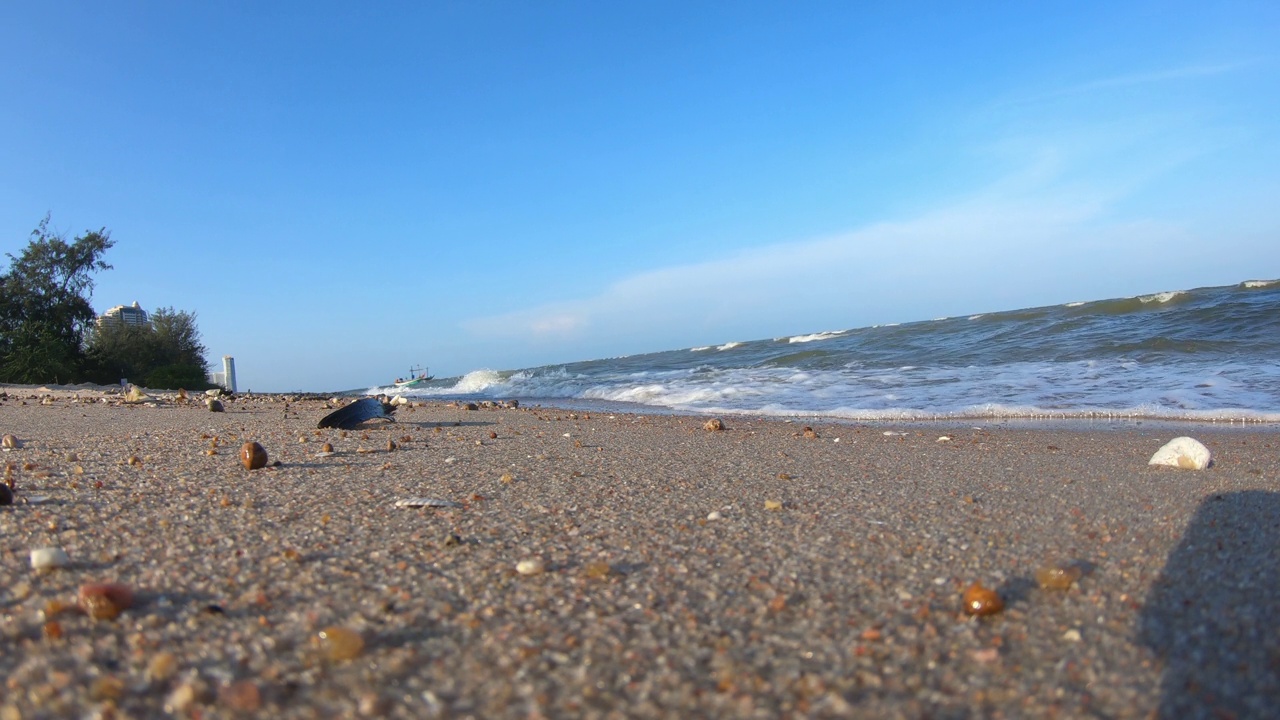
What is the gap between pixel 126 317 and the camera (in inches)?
850

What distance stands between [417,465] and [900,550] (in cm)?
249

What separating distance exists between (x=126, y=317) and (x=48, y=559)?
24045mm

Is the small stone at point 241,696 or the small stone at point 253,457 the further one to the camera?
the small stone at point 253,457

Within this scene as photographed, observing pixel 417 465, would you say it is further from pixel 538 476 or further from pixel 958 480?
pixel 958 480

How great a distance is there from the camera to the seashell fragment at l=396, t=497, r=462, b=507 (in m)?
2.72

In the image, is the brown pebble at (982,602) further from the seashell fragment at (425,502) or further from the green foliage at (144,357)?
the green foliage at (144,357)

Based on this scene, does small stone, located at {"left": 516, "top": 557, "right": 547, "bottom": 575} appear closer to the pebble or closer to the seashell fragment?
the seashell fragment

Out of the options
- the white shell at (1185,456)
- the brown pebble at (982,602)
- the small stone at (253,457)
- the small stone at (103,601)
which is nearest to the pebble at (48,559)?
the small stone at (103,601)

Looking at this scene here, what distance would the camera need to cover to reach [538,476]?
3.52 m

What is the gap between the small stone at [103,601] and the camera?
4.97ft

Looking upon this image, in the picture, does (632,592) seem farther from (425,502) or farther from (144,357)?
(144,357)

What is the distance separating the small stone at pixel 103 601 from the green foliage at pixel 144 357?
777 inches

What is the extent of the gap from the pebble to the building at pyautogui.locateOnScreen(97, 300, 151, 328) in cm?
2251

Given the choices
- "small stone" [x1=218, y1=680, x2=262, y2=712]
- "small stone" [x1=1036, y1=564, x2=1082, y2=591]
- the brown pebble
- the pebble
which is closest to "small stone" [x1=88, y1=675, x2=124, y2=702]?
"small stone" [x1=218, y1=680, x2=262, y2=712]
